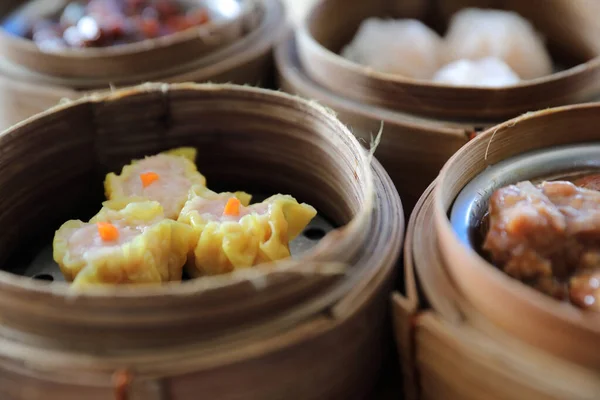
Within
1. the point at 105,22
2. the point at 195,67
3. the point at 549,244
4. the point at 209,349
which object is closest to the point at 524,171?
the point at 549,244

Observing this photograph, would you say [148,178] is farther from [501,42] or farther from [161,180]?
[501,42]

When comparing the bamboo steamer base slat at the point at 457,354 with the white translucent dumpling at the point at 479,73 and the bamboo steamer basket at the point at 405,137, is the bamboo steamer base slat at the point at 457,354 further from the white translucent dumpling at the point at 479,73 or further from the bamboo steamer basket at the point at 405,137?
the white translucent dumpling at the point at 479,73

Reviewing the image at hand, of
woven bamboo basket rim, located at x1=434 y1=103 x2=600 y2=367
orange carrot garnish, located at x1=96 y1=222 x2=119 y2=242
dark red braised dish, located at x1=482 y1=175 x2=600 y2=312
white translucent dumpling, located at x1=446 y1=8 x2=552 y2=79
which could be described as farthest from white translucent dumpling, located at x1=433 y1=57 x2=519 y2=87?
orange carrot garnish, located at x1=96 y1=222 x2=119 y2=242

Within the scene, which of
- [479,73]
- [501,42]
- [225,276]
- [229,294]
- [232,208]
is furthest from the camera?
[501,42]

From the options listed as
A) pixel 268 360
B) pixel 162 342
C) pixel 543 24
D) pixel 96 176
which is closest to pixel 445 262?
pixel 268 360

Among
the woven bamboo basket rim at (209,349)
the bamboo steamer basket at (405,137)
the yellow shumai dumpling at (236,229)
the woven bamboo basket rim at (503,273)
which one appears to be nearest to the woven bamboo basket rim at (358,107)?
the bamboo steamer basket at (405,137)
